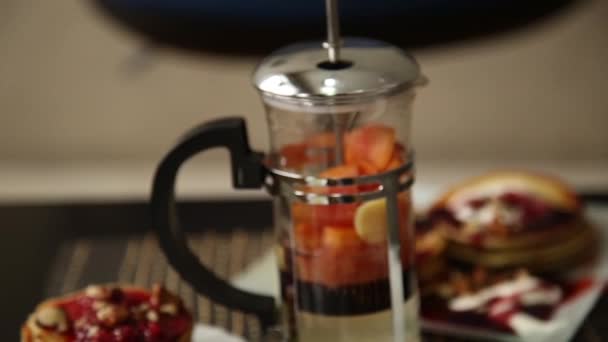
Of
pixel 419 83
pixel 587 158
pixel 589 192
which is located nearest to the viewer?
pixel 419 83

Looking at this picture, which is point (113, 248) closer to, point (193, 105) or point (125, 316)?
point (125, 316)

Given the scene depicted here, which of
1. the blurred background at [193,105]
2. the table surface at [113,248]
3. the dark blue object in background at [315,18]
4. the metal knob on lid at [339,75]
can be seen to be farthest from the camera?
the blurred background at [193,105]

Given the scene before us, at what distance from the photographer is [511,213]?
3.20 ft

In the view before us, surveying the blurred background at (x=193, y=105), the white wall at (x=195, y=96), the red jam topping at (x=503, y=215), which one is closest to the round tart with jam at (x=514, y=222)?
the red jam topping at (x=503, y=215)

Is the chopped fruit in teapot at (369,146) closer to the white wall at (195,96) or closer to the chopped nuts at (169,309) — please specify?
the chopped nuts at (169,309)

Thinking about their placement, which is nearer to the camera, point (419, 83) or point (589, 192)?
point (419, 83)

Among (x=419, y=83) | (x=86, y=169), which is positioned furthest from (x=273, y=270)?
(x=86, y=169)

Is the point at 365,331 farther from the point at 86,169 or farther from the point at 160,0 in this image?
the point at 86,169

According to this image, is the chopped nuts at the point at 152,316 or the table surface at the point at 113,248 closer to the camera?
the chopped nuts at the point at 152,316

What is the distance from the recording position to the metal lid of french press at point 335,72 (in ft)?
2.26

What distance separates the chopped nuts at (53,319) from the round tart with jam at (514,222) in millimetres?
402

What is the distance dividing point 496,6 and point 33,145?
1543mm

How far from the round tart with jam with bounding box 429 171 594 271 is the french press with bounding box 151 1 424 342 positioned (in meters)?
0.19

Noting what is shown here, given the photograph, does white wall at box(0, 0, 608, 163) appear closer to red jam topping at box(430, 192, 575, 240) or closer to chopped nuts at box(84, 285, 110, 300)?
red jam topping at box(430, 192, 575, 240)
